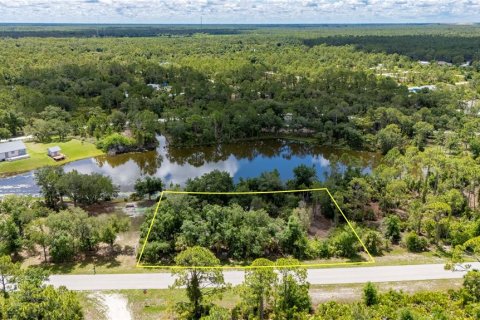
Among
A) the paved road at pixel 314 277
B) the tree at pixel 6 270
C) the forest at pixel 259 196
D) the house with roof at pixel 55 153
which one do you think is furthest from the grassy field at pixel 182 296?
the house with roof at pixel 55 153

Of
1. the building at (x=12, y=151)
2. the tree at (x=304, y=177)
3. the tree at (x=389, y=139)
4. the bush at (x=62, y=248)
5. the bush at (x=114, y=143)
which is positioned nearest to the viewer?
the bush at (x=62, y=248)

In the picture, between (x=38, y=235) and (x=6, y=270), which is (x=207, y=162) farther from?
(x=6, y=270)

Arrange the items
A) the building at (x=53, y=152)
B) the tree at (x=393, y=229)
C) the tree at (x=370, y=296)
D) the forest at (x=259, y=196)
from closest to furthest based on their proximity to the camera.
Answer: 1. the forest at (x=259, y=196)
2. the tree at (x=370, y=296)
3. the tree at (x=393, y=229)
4. the building at (x=53, y=152)

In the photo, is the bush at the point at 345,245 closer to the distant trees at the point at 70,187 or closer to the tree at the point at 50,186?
the distant trees at the point at 70,187

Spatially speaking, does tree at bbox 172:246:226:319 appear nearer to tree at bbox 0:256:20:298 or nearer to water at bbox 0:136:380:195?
tree at bbox 0:256:20:298

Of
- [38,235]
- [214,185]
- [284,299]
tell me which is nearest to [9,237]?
[38,235]

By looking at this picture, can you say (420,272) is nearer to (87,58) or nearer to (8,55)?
(87,58)

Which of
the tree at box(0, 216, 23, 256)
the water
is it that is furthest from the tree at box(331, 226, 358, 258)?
the tree at box(0, 216, 23, 256)
